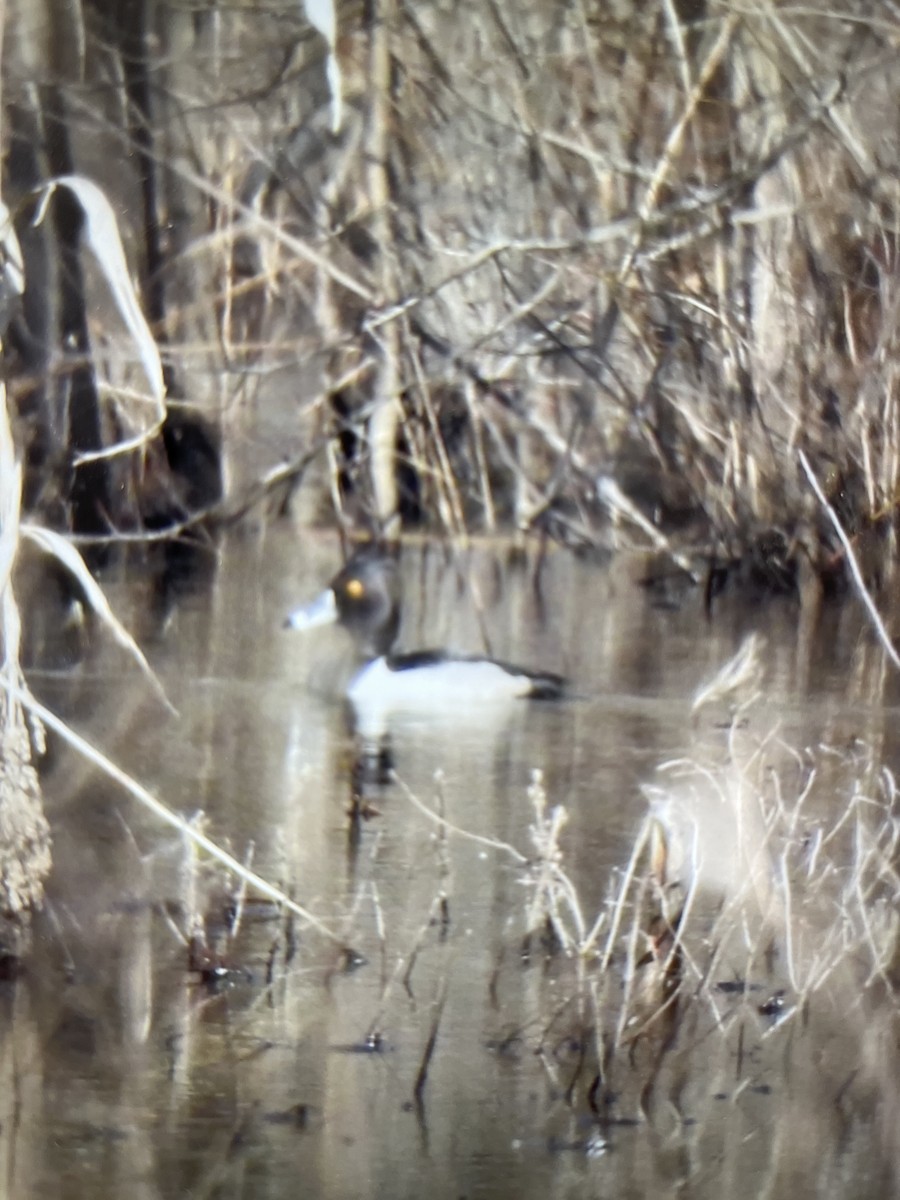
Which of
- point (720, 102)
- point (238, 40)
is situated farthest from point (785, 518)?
point (238, 40)

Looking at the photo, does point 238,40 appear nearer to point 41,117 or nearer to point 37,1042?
point 41,117

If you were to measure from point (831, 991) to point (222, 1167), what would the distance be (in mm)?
507

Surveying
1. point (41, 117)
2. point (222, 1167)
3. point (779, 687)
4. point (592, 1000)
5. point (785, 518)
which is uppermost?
point (41, 117)

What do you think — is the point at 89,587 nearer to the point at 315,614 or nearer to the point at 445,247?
the point at 315,614

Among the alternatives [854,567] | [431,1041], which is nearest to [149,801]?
[431,1041]

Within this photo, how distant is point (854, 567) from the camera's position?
1.00 m

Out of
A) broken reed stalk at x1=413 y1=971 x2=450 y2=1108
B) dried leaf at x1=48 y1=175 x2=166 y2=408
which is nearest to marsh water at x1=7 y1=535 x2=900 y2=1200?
broken reed stalk at x1=413 y1=971 x2=450 y2=1108

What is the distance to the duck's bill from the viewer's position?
0.96 metres

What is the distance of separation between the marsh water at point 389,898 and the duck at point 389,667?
0.4 inches

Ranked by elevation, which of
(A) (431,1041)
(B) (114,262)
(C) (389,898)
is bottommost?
(A) (431,1041)

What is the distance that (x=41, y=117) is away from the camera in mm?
954

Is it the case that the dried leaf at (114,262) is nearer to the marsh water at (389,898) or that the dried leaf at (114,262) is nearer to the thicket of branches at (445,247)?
the thicket of branches at (445,247)

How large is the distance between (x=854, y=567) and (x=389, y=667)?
0.39m

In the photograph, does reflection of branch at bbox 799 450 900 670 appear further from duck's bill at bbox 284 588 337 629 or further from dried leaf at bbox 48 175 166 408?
dried leaf at bbox 48 175 166 408
